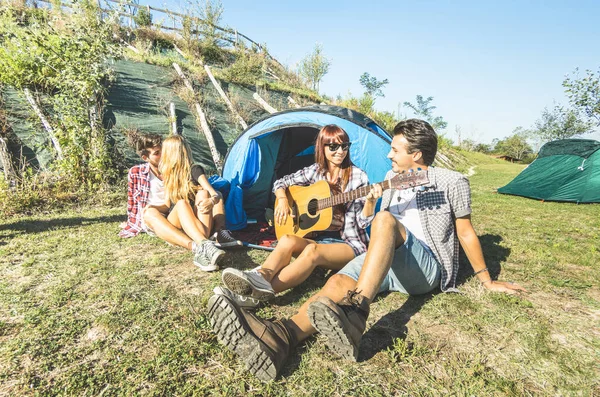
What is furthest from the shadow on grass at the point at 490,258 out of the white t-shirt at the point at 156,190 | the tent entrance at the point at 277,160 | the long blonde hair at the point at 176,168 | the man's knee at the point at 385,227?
the white t-shirt at the point at 156,190

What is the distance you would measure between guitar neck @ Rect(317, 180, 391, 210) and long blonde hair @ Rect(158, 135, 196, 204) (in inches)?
61.1

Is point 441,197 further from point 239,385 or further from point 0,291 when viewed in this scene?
point 0,291

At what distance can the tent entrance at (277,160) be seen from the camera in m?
4.88

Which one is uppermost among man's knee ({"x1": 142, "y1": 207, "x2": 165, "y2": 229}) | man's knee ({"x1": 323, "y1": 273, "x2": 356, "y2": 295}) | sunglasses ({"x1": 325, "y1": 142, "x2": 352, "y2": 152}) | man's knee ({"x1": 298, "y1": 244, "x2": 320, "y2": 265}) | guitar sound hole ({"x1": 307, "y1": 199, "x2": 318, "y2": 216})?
sunglasses ({"x1": 325, "y1": 142, "x2": 352, "y2": 152})

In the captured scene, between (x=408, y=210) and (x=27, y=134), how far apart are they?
6755 millimetres

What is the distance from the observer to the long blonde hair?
362cm

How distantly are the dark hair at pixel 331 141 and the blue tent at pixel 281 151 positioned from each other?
0.51 meters

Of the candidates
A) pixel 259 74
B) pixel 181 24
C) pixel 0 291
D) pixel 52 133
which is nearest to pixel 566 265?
pixel 0 291

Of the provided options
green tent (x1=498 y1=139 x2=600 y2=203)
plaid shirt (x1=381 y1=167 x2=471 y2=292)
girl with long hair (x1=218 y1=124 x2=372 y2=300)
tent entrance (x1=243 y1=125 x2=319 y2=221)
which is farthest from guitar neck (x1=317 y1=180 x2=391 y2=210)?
green tent (x1=498 y1=139 x2=600 y2=203)

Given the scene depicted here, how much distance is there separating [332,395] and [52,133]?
247 inches

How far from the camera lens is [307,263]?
8.02 ft

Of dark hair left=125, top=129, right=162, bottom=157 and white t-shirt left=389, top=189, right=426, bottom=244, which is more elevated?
dark hair left=125, top=129, right=162, bottom=157

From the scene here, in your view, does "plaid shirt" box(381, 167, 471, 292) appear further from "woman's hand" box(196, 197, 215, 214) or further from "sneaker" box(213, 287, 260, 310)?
"woman's hand" box(196, 197, 215, 214)

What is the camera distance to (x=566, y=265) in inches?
139
